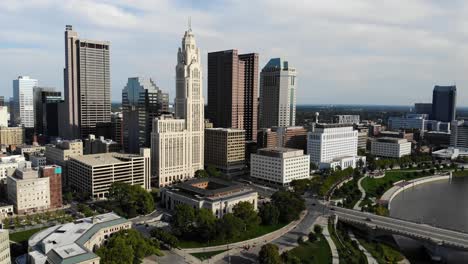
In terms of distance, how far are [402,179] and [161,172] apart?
57593mm

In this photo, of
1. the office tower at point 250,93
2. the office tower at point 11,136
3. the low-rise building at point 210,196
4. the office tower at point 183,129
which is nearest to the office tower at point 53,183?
the low-rise building at point 210,196

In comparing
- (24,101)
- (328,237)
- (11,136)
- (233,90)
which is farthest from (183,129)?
(24,101)

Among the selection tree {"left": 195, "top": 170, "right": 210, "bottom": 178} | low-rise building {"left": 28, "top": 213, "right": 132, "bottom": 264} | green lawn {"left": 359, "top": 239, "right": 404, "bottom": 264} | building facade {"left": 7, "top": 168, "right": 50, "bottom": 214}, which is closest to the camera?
low-rise building {"left": 28, "top": 213, "right": 132, "bottom": 264}

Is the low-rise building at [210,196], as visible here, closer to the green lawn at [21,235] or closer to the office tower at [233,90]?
the green lawn at [21,235]

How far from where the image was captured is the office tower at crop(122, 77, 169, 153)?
308 feet

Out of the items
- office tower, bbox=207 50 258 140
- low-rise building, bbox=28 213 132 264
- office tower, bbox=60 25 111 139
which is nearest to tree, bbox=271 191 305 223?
low-rise building, bbox=28 213 132 264

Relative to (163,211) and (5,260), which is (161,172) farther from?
(5,260)

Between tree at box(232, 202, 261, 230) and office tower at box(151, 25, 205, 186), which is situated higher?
office tower at box(151, 25, 205, 186)

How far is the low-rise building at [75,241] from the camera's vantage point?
123ft

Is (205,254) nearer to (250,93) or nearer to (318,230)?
(318,230)

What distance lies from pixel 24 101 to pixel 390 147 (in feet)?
472

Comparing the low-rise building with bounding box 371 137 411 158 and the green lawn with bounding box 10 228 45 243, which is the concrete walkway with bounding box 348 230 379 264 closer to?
the green lawn with bounding box 10 228 45 243

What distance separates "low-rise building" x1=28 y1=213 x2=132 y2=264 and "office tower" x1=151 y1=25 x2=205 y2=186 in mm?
30648

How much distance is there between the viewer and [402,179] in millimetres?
92750
